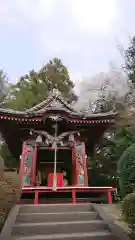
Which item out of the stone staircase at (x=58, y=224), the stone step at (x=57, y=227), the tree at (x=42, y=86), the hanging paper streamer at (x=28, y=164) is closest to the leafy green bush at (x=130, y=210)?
the stone staircase at (x=58, y=224)

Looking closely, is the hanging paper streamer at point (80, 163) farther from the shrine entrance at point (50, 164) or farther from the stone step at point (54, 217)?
the stone step at point (54, 217)

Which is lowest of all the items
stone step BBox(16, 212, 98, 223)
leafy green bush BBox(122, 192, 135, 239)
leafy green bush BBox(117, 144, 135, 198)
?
stone step BBox(16, 212, 98, 223)

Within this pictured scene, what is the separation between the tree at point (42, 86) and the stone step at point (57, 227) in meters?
13.0

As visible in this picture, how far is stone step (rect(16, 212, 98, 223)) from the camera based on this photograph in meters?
6.53

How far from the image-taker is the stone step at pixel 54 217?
21.4 ft

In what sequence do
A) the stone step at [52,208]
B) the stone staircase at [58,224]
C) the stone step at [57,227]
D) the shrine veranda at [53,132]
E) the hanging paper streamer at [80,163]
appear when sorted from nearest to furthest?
the stone staircase at [58,224] < the stone step at [57,227] < the stone step at [52,208] < the shrine veranda at [53,132] < the hanging paper streamer at [80,163]

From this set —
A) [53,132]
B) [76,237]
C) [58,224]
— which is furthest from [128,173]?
[53,132]

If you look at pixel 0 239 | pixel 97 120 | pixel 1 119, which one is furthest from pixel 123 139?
pixel 0 239

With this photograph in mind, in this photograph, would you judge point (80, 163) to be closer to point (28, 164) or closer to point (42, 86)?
point (28, 164)

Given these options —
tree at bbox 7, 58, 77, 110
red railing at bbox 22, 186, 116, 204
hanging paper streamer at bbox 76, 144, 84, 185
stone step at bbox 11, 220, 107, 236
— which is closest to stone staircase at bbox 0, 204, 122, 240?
stone step at bbox 11, 220, 107, 236

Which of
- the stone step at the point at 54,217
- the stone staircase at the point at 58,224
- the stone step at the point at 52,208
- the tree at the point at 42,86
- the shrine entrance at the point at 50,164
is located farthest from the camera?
the tree at the point at 42,86

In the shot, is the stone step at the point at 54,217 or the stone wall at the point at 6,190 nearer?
the stone wall at the point at 6,190

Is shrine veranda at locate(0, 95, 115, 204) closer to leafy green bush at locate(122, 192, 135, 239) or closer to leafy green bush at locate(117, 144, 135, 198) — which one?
leafy green bush at locate(117, 144, 135, 198)

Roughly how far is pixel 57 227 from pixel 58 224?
8cm
